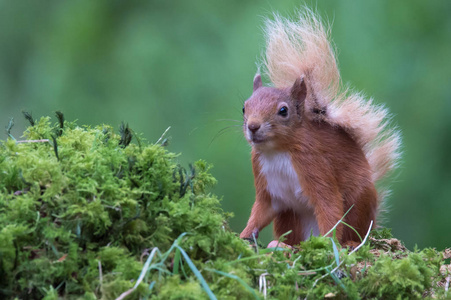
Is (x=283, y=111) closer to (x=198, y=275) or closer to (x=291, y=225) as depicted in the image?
(x=291, y=225)

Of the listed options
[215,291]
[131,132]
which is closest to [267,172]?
[131,132]

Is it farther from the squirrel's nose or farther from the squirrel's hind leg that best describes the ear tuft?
the squirrel's hind leg

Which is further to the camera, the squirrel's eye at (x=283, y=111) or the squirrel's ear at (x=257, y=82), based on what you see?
the squirrel's ear at (x=257, y=82)

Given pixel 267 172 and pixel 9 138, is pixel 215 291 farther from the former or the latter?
pixel 267 172

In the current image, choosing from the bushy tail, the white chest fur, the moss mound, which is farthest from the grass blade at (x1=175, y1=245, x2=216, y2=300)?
the bushy tail

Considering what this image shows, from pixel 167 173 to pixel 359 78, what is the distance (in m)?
2.72

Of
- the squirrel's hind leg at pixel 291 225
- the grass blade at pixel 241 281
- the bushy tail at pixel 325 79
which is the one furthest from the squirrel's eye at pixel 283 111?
the grass blade at pixel 241 281

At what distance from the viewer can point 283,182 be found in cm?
312

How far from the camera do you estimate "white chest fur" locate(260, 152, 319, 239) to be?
122 inches

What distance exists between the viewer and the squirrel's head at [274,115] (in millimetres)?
3021

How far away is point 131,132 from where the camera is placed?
7.85 feet

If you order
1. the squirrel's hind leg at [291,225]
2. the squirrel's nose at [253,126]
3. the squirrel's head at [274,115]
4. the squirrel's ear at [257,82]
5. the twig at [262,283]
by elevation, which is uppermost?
the squirrel's ear at [257,82]

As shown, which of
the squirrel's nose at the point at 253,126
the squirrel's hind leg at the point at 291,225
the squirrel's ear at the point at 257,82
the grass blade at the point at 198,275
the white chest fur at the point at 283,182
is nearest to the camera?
the grass blade at the point at 198,275

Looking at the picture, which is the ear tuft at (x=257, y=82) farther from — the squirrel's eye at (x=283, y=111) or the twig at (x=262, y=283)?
the twig at (x=262, y=283)
